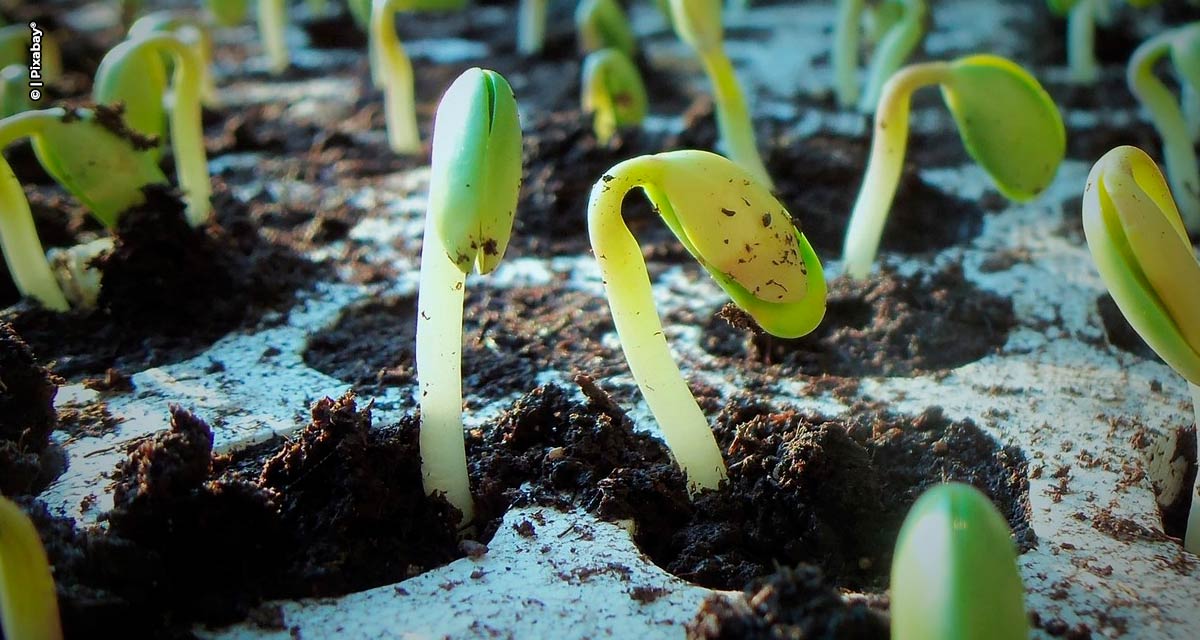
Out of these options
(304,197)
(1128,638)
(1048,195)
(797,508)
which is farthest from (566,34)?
(1128,638)

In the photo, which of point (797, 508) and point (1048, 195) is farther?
point (1048, 195)

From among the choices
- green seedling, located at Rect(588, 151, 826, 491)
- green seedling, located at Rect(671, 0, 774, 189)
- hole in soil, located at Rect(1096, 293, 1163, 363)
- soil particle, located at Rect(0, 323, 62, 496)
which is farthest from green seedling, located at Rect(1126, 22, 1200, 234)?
soil particle, located at Rect(0, 323, 62, 496)

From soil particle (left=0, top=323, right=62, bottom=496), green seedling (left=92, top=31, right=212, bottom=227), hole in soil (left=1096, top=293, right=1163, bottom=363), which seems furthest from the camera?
green seedling (left=92, top=31, right=212, bottom=227)

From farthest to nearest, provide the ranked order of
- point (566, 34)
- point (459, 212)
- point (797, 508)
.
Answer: point (566, 34) → point (797, 508) → point (459, 212)

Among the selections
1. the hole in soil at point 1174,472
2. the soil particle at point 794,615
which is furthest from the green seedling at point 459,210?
the hole in soil at point 1174,472

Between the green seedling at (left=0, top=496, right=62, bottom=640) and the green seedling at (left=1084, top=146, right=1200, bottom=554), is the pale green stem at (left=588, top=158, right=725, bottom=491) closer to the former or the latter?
the green seedling at (left=1084, top=146, right=1200, bottom=554)

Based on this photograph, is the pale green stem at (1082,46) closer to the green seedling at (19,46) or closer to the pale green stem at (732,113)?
the pale green stem at (732,113)

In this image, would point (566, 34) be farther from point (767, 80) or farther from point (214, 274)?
point (214, 274)
